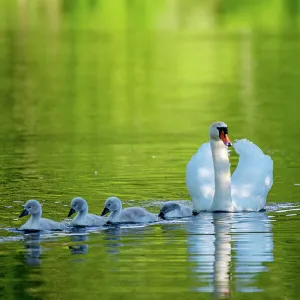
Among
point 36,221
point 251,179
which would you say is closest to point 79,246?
point 36,221

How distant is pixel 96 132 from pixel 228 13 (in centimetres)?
5362

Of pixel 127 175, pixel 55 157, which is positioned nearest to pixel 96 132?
pixel 55 157

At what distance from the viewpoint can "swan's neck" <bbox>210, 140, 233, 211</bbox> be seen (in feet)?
56.7

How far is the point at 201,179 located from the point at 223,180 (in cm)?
41

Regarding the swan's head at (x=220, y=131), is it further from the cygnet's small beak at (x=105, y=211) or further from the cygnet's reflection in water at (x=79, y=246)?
the cygnet's reflection in water at (x=79, y=246)

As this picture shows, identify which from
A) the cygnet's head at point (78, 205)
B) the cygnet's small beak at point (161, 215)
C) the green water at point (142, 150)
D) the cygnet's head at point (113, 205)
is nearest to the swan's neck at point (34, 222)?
the green water at point (142, 150)

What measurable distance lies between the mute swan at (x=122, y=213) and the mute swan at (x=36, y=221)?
27.6 inches

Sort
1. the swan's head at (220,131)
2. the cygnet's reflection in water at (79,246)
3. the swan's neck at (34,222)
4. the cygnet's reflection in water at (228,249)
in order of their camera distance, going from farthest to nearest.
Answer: the swan's head at (220,131)
the swan's neck at (34,222)
the cygnet's reflection in water at (79,246)
the cygnet's reflection in water at (228,249)

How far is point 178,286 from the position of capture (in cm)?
1274

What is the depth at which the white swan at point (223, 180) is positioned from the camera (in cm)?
1736

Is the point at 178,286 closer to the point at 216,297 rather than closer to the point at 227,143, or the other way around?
the point at 216,297

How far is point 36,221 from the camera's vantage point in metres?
15.7

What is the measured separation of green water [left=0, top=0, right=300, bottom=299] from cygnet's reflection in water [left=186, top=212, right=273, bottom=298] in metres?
0.02

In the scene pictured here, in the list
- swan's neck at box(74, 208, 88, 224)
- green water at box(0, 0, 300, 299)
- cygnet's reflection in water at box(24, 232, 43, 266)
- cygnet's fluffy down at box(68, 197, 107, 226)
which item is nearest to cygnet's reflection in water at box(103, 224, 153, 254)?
green water at box(0, 0, 300, 299)
